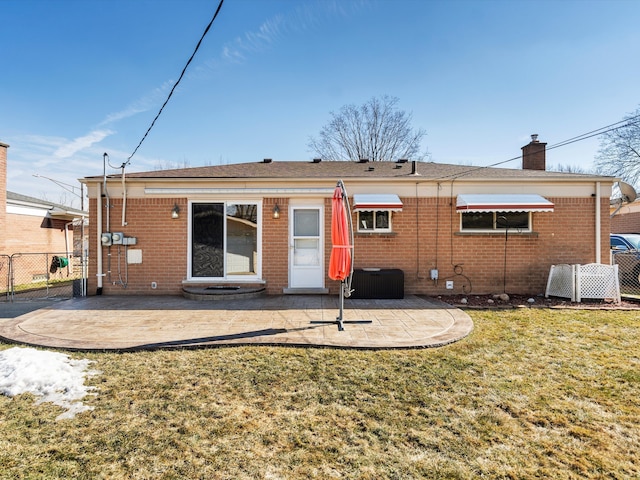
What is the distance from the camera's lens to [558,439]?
3135 millimetres

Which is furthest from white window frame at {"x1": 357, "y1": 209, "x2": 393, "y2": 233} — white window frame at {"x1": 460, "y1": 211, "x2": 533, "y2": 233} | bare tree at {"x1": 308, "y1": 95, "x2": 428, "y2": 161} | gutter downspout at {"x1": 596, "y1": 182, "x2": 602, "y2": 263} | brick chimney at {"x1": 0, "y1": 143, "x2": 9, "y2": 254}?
bare tree at {"x1": 308, "y1": 95, "x2": 428, "y2": 161}

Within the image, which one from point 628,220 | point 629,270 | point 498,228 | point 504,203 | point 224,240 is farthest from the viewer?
point 628,220

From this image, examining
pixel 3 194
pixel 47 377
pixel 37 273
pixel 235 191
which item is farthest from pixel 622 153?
pixel 37 273

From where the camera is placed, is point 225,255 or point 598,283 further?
point 225,255

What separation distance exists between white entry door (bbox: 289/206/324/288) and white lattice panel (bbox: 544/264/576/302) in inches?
287

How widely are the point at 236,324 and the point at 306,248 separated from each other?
4.39 m

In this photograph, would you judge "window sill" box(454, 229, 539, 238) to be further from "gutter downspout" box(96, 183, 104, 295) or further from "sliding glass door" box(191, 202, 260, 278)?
"gutter downspout" box(96, 183, 104, 295)

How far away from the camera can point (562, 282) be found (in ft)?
32.7

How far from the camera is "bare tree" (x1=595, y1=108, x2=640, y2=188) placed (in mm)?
29203

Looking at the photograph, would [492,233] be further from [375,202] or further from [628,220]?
[628,220]

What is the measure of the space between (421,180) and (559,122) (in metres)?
7.46

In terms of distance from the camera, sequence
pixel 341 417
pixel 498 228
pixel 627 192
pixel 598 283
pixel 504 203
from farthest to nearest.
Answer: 1. pixel 498 228
2. pixel 627 192
3. pixel 504 203
4. pixel 598 283
5. pixel 341 417

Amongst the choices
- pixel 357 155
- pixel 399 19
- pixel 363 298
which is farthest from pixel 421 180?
pixel 357 155

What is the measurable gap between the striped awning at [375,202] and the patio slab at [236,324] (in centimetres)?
286
